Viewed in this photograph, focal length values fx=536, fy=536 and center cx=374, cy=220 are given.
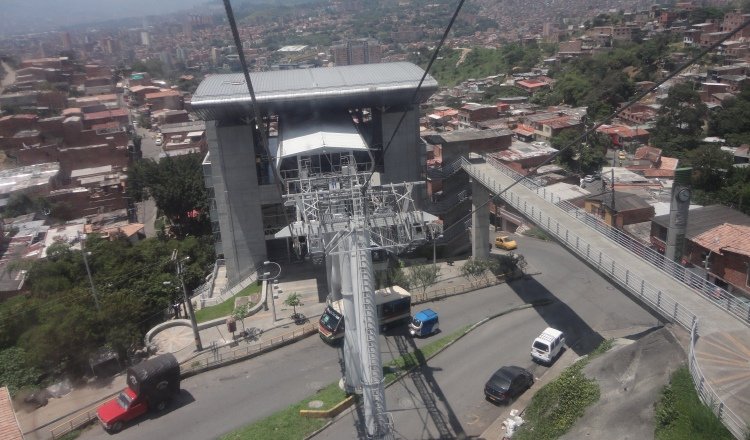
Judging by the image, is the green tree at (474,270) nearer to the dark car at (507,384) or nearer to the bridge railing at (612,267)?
the bridge railing at (612,267)

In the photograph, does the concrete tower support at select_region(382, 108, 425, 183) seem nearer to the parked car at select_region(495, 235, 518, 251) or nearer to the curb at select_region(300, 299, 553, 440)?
the parked car at select_region(495, 235, 518, 251)

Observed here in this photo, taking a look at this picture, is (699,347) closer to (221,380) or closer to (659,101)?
(221,380)

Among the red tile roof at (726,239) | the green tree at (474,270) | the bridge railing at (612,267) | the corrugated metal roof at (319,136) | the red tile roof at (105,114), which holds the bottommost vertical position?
the green tree at (474,270)

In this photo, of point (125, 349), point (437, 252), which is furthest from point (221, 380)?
point (437, 252)

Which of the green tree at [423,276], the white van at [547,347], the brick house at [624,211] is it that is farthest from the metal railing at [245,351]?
the brick house at [624,211]

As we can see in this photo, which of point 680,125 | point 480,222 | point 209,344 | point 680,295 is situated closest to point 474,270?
point 480,222

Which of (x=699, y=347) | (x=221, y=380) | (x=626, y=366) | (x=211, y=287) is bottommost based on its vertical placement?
(x=211, y=287)
